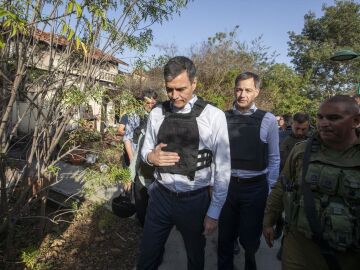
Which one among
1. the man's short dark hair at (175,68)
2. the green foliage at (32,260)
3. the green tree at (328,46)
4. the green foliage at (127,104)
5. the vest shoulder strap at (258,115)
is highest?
the green tree at (328,46)

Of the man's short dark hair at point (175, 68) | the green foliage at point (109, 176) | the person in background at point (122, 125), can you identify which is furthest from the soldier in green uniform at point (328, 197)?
the person in background at point (122, 125)

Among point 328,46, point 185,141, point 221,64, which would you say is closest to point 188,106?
point 185,141

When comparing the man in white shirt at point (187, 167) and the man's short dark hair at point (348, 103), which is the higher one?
the man's short dark hair at point (348, 103)

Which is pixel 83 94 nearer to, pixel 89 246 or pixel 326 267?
pixel 89 246

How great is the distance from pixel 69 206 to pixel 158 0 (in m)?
3.15

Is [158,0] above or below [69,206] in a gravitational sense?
above

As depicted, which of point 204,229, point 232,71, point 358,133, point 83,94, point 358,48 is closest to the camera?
point 358,133

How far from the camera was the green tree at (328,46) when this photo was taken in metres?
22.6

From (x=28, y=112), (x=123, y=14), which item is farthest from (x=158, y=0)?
(x=28, y=112)

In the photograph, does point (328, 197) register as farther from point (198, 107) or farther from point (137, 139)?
point (137, 139)

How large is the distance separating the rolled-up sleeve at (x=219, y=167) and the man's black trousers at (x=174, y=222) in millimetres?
111

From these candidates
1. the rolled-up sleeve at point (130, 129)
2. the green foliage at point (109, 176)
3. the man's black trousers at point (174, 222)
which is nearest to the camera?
the man's black trousers at point (174, 222)

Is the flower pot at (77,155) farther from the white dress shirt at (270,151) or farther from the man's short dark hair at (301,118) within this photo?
the man's short dark hair at (301,118)

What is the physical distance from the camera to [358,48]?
22.1 m
